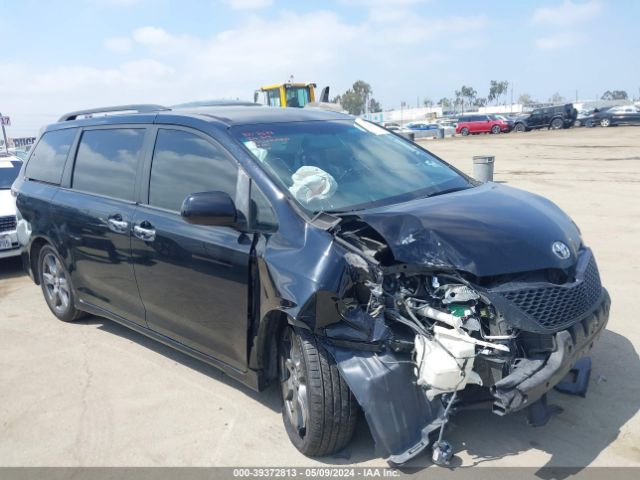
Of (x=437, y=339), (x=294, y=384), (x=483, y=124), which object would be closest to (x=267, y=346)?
(x=294, y=384)

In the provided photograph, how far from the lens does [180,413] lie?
3.91 metres

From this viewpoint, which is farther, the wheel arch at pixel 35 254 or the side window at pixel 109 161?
the wheel arch at pixel 35 254

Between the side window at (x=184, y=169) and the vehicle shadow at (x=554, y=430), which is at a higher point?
the side window at (x=184, y=169)

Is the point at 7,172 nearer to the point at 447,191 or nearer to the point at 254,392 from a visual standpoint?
the point at 254,392

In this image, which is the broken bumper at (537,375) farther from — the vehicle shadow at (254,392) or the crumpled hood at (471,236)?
the vehicle shadow at (254,392)

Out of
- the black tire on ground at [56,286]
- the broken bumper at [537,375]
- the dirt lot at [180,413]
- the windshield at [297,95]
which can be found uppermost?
the windshield at [297,95]

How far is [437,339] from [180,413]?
1.92 metres

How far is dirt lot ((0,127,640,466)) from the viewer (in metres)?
3.33

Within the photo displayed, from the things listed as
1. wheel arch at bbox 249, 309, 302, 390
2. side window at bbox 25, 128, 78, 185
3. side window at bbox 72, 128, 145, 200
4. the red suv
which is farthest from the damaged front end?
the red suv

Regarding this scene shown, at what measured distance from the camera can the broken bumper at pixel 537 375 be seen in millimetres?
2812

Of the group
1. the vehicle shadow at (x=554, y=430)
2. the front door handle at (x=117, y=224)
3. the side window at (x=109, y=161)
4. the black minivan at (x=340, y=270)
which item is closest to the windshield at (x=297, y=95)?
the side window at (x=109, y=161)

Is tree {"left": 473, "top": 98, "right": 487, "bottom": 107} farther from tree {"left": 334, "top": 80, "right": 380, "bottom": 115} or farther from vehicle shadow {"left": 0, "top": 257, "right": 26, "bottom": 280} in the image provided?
vehicle shadow {"left": 0, "top": 257, "right": 26, "bottom": 280}

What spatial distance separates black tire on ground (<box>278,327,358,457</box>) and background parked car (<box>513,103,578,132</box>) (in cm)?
4170

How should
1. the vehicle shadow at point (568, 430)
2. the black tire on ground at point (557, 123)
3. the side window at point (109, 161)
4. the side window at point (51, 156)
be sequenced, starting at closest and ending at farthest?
the vehicle shadow at point (568, 430) → the side window at point (109, 161) → the side window at point (51, 156) → the black tire on ground at point (557, 123)
